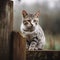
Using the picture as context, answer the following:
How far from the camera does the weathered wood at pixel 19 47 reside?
1294 mm

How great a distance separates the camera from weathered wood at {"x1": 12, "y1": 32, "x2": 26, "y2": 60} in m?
1.29

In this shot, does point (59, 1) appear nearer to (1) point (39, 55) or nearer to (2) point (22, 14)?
(2) point (22, 14)

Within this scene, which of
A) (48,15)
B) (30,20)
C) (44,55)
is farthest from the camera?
(48,15)

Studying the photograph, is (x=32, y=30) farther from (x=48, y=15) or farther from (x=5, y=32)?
(x=5, y=32)

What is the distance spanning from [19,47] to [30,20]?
4.69ft

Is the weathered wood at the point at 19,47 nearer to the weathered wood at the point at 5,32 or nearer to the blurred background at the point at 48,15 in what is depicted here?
the weathered wood at the point at 5,32

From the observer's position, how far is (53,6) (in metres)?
3.13

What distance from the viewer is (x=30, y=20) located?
2.72 meters

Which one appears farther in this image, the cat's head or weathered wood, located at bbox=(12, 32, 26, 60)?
the cat's head

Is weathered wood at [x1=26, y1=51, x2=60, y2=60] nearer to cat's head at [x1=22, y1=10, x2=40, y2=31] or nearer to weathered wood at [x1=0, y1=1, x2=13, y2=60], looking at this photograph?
weathered wood at [x1=0, y1=1, x2=13, y2=60]

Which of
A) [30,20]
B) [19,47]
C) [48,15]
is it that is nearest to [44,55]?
[19,47]

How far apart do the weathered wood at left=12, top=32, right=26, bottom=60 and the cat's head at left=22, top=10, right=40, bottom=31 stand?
4.53 ft

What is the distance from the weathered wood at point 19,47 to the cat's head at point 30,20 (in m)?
1.38

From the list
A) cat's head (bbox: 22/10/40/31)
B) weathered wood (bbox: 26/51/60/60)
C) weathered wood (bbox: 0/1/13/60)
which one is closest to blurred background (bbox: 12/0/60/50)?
cat's head (bbox: 22/10/40/31)
